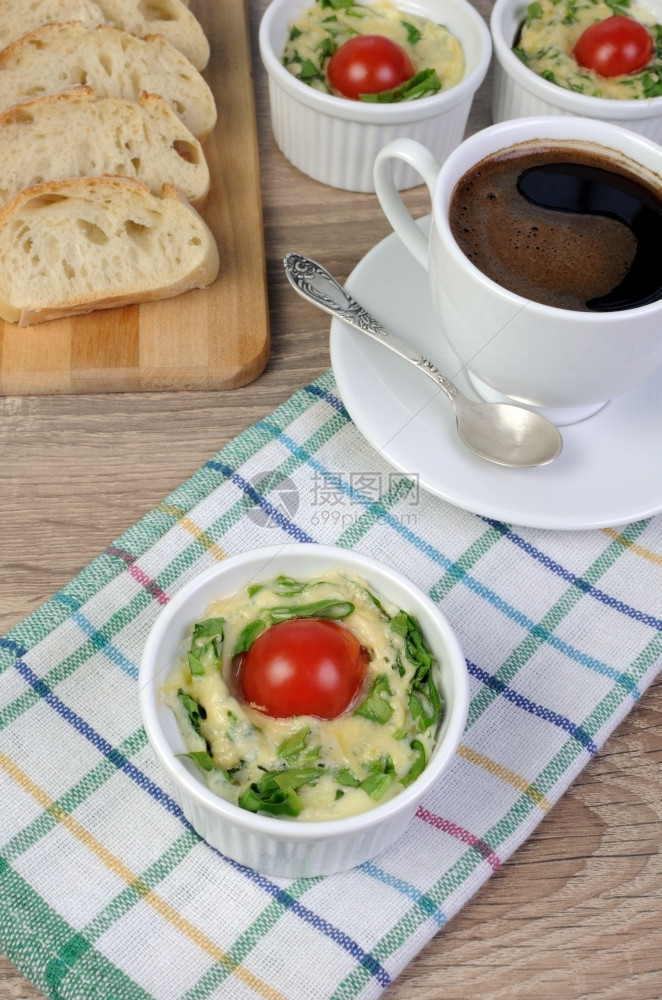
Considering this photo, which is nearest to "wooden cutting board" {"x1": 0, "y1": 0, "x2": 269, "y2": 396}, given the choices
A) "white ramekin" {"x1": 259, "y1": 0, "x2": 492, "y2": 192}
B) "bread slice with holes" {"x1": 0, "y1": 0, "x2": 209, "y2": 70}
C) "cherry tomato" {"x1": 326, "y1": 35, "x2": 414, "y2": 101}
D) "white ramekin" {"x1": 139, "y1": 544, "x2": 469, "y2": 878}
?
"white ramekin" {"x1": 259, "y1": 0, "x2": 492, "y2": 192}

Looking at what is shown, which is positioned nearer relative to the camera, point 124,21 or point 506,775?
point 506,775

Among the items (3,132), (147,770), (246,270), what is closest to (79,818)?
(147,770)

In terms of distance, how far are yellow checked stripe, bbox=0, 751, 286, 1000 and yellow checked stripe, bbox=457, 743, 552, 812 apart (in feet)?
1.41

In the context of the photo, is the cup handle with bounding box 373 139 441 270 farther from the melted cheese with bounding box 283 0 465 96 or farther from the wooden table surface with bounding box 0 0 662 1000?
the melted cheese with bounding box 283 0 465 96

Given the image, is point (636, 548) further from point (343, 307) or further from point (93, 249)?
point (93, 249)

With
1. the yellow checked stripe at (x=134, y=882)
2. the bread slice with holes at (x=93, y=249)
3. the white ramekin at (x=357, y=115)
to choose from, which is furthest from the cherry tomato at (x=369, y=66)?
the yellow checked stripe at (x=134, y=882)

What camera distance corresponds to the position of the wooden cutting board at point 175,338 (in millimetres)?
1959

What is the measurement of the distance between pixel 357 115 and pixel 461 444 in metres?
0.86

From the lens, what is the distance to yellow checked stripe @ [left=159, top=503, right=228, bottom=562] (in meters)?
1.71

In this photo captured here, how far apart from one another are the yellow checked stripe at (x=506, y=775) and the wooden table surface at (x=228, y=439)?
5 centimetres

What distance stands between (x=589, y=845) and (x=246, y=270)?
4.30ft

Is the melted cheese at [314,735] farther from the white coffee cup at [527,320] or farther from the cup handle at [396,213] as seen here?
the cup handle at [396,213]

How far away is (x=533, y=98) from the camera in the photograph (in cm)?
233

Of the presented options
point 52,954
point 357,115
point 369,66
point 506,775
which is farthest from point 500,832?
point 369,66
